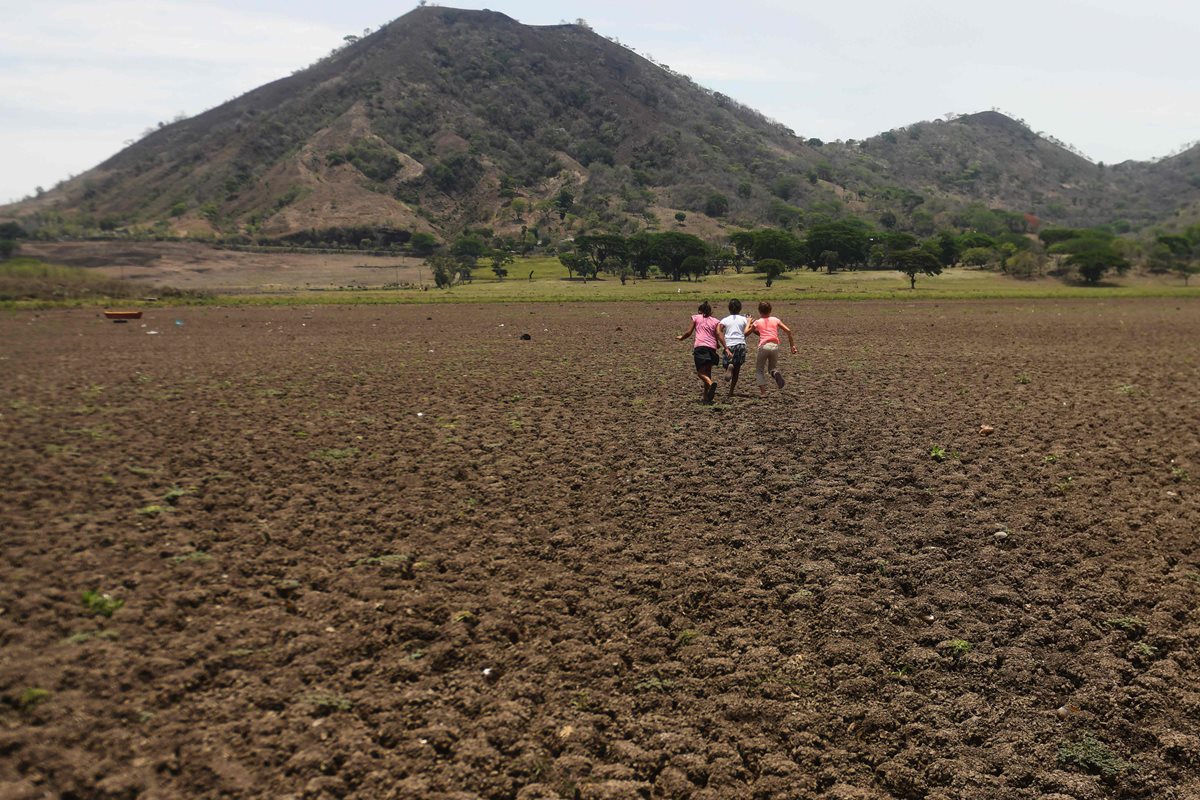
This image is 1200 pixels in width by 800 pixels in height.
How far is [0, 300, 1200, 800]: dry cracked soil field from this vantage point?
502cm

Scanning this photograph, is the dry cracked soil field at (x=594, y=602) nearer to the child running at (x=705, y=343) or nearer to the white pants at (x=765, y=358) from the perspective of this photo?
the child running at (x=705, y=343)

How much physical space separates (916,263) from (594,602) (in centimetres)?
9868

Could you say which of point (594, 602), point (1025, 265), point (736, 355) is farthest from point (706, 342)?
point (1025, 265)

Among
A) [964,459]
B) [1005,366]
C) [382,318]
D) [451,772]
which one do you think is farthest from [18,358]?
[1005,366]

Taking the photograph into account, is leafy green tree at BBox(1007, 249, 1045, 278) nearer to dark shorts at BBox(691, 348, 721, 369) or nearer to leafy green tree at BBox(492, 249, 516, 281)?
leafy green tree at BBox(492, 249, 516, 281)

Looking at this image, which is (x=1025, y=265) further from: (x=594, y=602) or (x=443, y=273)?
(x=594, y=602)

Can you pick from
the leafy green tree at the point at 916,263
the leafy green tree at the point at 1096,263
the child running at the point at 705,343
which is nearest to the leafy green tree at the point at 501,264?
the leafy green tree at the point at 916,263

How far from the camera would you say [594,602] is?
7.39 metres

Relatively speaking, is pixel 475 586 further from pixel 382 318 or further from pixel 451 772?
pixel 382 318

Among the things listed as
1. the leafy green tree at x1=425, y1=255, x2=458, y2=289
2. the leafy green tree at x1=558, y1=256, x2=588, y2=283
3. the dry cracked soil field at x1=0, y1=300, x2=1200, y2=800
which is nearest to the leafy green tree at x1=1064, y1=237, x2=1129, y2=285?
the leafy green tree at x1=558, y1=256, x2=588, y2=283

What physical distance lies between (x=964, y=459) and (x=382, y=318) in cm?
3918

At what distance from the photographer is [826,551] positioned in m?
8.71

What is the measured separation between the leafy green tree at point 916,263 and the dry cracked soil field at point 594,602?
81213 millimetres

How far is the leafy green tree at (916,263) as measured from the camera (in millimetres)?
91156
